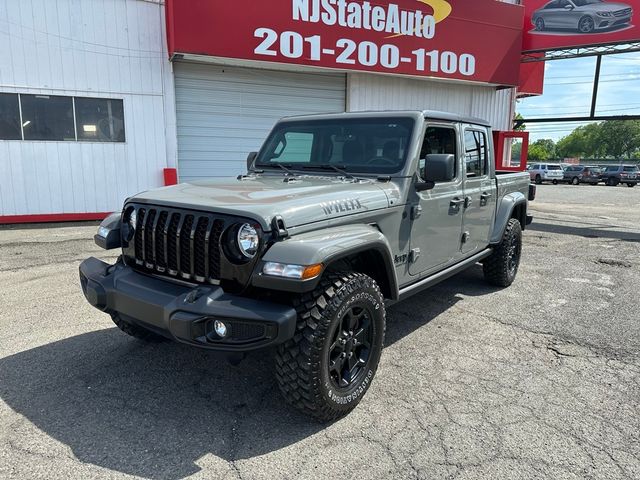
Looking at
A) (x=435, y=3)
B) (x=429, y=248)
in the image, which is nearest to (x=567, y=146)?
(x=435, y=3)

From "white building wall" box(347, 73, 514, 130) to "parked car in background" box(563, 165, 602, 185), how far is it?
70.7 feet

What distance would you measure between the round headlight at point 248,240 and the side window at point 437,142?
5.52ft

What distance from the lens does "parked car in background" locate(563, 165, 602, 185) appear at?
107 ft

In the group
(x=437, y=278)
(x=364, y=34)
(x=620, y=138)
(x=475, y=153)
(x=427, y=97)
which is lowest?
(x=437, y=278)

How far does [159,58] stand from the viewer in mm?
9875

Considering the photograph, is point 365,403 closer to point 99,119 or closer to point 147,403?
point 147,403

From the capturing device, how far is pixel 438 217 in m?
4.01

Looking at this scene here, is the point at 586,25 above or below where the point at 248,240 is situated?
above

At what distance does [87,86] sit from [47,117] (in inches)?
39.0

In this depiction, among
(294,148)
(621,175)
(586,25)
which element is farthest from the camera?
(621,175)

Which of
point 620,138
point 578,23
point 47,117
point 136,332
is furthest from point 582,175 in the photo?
point 620,138

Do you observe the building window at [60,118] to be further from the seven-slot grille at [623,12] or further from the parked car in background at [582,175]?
the parked car in background at [582,175]

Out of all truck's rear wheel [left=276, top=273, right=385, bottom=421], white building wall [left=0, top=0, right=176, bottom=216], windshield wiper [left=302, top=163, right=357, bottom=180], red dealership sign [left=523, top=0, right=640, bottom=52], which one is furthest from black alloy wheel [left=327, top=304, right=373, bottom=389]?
red dealership sign [left=523, top=0, right=640, bottom=52]

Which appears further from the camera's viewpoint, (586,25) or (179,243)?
(586,25)
